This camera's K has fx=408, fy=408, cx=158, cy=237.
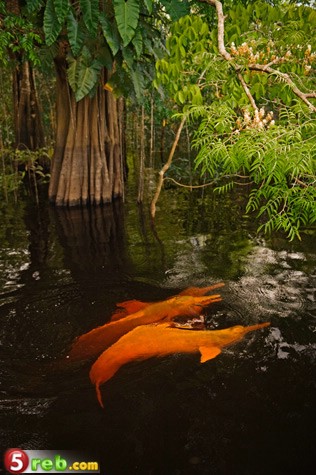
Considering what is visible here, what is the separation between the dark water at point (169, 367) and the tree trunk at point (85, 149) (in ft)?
7.91

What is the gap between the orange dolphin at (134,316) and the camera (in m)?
3.60

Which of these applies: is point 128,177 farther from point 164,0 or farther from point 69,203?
point 164,0

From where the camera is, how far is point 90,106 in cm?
849

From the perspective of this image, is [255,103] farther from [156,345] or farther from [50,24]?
[50,24]

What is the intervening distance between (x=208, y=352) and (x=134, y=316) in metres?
0.83

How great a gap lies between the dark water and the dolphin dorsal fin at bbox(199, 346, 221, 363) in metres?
0.09

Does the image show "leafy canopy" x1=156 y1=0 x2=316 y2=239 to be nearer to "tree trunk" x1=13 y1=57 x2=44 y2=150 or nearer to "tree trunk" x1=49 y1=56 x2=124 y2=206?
"tree trunk" x1=49 y1=56 x2=124 y2=206

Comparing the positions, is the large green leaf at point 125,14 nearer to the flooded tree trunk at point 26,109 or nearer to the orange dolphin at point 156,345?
the orange dolphin at point 156,345

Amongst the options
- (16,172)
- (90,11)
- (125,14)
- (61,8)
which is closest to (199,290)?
(125,14)

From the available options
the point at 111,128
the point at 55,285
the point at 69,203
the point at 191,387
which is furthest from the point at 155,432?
the point at 111,128

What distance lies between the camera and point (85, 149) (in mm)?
8641

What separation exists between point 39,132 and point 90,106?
396 cm

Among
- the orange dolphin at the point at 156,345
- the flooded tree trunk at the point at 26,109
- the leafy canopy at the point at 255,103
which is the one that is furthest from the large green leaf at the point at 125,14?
the flooded tree trunk at the point at 26,109

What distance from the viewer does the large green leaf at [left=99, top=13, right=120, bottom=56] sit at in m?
6.07
